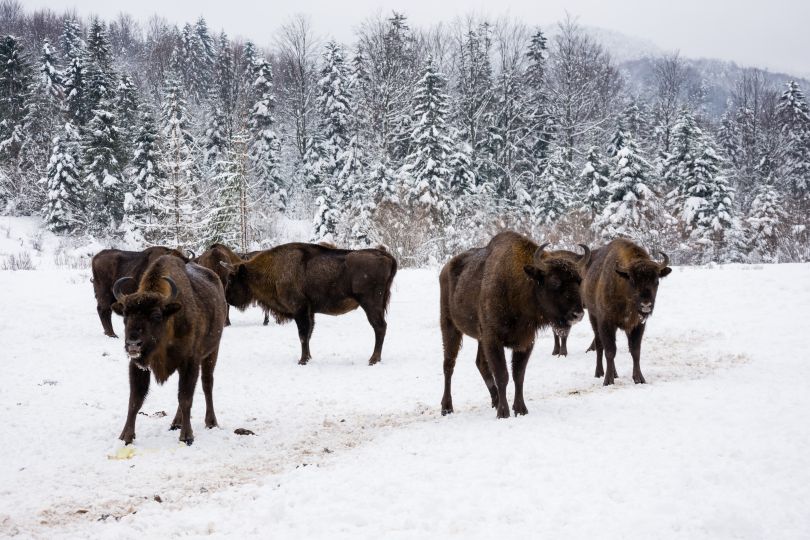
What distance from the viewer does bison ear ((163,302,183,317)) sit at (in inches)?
253

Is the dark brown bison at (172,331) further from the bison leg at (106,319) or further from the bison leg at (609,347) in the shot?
the bison leg at (106,319)

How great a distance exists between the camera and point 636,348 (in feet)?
29.9

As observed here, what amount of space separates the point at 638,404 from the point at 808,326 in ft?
24.1

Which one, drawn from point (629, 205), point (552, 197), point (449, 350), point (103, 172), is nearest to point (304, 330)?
point (449, 350)

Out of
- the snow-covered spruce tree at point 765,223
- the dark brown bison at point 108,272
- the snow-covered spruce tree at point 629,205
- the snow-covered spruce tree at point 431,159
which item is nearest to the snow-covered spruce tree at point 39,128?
the snow-covered spruce tree at point 431,159

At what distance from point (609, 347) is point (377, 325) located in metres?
4.81

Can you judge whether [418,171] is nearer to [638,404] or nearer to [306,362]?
[306,362]

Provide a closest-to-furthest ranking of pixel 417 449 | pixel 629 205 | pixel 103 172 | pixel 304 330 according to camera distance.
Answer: pixel 417 449 → pixel 304 330 → pixel 629 205 → pixel 103 172

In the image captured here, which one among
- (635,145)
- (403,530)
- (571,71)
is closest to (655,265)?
(403,530)

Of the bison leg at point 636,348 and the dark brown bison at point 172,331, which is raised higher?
the dark brown bison at point 172,331

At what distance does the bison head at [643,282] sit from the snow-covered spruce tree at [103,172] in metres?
40.7

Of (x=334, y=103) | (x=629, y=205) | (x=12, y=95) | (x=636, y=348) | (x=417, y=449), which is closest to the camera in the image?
(x=417, y=449)

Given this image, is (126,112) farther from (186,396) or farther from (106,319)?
(186,396)

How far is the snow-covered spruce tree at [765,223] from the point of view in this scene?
34.2 m
